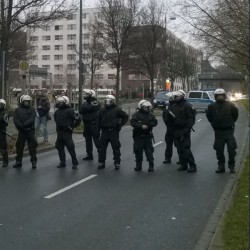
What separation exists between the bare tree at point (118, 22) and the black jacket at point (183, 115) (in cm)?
1928

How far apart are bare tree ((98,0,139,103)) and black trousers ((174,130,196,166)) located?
19.5 meters

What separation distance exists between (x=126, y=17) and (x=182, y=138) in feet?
68.4

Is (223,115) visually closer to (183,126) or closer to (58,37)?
(183,126)

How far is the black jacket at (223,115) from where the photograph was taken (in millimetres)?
10352

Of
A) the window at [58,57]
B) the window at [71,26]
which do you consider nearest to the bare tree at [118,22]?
the window at [71,26]

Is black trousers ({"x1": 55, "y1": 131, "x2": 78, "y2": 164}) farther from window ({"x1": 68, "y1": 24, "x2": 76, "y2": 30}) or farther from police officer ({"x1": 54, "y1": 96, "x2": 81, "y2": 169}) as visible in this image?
window ({"x1": 68, "y1": 24, "x2": 76, "y2": 30})

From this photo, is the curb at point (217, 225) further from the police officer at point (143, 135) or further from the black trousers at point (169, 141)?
the black trousers at point (169, 141)

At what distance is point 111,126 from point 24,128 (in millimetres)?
2038

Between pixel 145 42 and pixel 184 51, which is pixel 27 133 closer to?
pixel 145 42

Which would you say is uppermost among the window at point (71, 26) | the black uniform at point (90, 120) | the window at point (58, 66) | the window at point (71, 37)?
the window at point (71, 26)

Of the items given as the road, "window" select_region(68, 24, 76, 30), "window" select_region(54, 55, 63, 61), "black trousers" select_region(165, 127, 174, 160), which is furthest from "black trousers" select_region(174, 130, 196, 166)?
"window" select_region(54, 55, 63, 61)

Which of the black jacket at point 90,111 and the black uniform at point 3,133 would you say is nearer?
the black uniform at point 3,133

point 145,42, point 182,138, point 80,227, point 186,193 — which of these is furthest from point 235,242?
point 145,42

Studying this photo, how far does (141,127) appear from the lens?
10969mm
